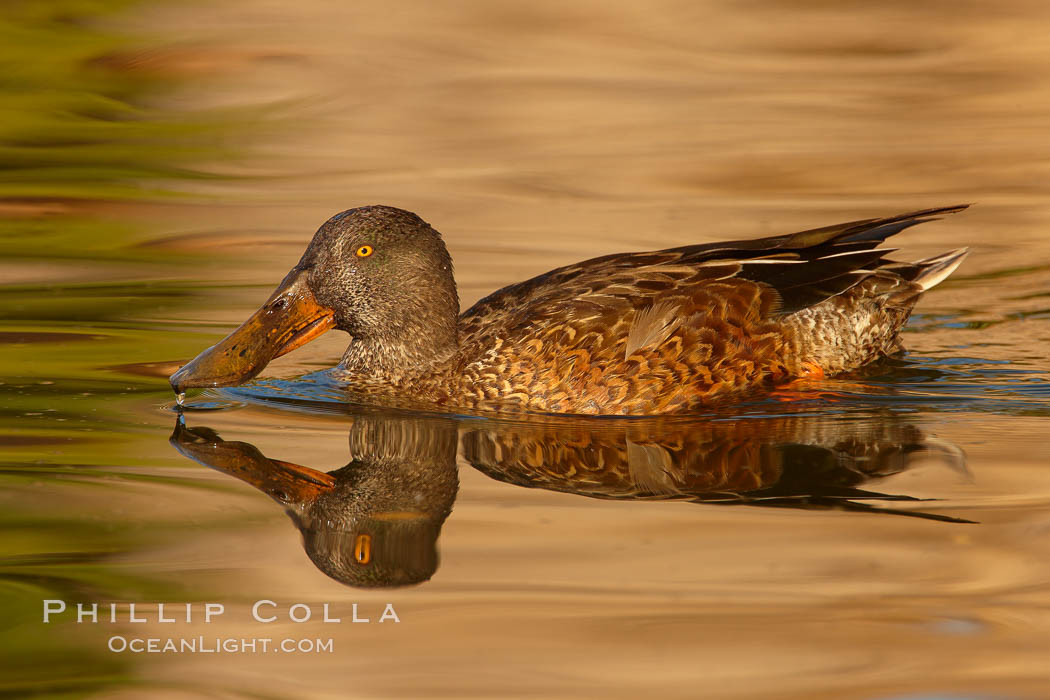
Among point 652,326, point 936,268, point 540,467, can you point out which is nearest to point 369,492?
point 540,467

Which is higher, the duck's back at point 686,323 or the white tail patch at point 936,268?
the white tail patch at point 936,268

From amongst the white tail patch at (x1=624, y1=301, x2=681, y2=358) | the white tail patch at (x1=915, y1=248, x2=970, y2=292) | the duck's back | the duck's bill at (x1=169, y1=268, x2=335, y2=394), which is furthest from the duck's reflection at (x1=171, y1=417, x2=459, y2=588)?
the white tail patch at (x1=915, y1=248, x2=970, y2=292)

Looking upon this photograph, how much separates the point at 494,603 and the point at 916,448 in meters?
2.64

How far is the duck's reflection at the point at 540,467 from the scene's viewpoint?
5.55 meters

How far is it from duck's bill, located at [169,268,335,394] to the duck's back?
32.8 inches

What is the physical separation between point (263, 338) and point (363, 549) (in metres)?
2.38

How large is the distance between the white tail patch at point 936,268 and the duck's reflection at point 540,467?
1.31 m

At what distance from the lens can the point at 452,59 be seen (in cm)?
1608

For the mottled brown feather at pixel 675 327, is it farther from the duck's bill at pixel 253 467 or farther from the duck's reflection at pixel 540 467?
the duck's bill at pixel 253 467

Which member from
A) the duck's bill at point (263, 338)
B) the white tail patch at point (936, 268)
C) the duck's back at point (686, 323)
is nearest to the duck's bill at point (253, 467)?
the duck's bill at point (263, 338)

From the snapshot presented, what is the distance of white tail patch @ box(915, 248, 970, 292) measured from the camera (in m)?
8.31

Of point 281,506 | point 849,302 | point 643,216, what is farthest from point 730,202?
point 281,506

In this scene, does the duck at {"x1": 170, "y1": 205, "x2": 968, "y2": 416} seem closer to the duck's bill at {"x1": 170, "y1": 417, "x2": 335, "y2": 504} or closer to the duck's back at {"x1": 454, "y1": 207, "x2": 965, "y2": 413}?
the duck's back at {"x1": 454, "y1": 207, "x2": 965, "y2": 413}

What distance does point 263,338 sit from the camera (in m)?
7.53
